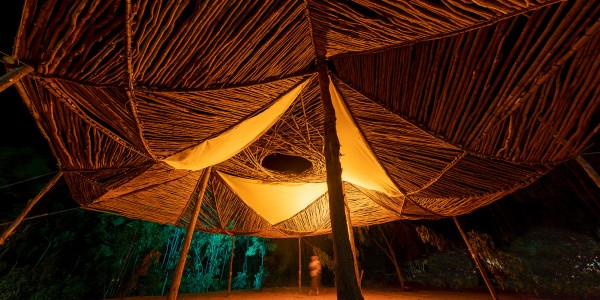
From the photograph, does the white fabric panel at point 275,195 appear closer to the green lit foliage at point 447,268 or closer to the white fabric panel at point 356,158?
the white fabric panel at point 356,158

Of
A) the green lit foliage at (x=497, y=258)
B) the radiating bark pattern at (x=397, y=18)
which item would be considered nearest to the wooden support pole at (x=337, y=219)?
the radiating bark pattern at (x=397, y=18)

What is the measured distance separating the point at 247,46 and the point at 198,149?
146 centimetres

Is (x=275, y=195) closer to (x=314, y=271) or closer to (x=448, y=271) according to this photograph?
(x=314, y=271)

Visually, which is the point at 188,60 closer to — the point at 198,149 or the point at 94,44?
the point at 94,44

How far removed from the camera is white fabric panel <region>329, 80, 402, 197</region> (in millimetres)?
2887

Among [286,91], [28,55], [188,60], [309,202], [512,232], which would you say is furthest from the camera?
[512,232]

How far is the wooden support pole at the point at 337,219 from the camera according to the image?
51.8 inches

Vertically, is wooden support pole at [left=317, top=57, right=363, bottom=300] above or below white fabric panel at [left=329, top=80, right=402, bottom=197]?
below

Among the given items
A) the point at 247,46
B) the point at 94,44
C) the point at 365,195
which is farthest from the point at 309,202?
the point at 94,44

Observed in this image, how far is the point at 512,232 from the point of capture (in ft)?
30.0

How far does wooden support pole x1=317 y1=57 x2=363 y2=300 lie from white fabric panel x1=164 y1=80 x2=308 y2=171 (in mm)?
738

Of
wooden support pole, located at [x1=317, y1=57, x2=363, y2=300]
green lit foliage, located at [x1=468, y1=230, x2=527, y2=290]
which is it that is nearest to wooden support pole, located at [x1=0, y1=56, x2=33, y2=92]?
wooden support pole, located at [x1=317, y1=57, x2=363, y2=300]

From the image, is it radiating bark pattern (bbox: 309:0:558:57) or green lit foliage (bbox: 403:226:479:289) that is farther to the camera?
green lit foliage (bbox: 403:226:479:289)

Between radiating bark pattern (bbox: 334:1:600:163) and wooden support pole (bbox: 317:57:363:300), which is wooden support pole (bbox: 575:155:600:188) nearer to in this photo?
radiating bark pattern (bbox: 334:1:600:163)
